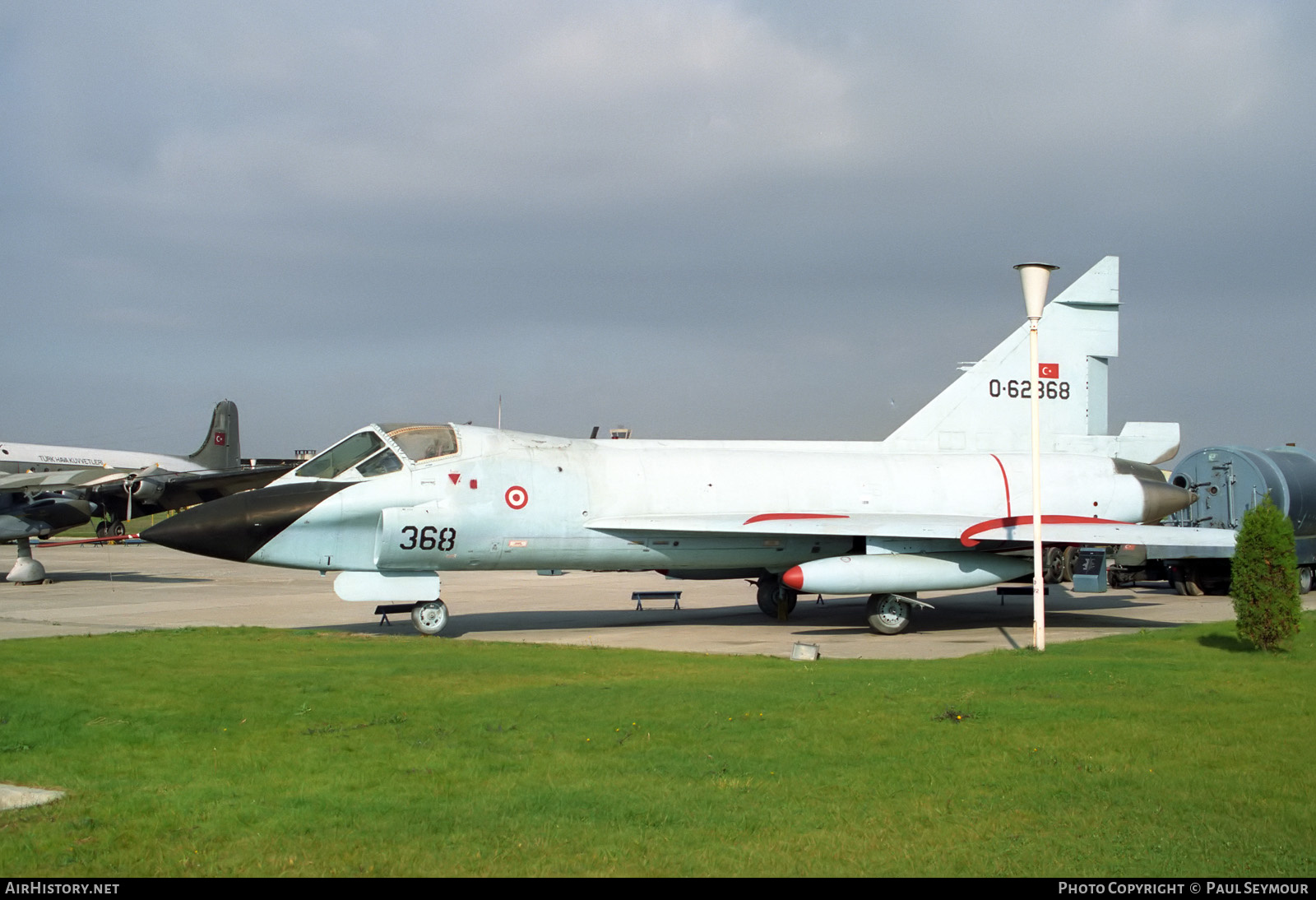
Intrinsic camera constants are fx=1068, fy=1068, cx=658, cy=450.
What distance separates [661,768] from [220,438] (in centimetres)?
4732

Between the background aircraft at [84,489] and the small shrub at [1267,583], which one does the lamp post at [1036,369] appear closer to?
the small shrub at [1267,583]

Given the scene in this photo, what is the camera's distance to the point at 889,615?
15.6 m

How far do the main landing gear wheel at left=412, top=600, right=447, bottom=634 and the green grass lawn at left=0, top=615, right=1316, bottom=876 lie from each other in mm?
3874

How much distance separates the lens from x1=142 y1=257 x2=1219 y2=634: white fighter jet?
14188 mm

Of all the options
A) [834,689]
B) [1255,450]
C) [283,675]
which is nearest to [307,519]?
[283,675]

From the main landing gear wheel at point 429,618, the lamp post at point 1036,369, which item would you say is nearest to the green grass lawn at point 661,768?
the lamp post at point 1036,369

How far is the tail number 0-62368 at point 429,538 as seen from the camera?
1424 cm

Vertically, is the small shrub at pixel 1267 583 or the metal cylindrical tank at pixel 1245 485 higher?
the metal cylindrical tank at pixel 1245 485

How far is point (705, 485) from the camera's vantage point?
15.7 m

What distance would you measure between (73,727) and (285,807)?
3053 mm

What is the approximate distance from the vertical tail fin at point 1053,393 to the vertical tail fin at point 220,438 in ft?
130

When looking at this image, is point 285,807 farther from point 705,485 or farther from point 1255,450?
point 1255,450

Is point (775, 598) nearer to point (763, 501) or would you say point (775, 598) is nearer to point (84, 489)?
point (763, 501)
